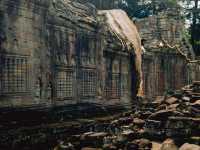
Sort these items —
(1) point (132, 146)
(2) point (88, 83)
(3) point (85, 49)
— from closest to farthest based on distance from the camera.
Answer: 1. (1) point (132, 146)
2. (3) point (85, 49)
3. (2) point (88, 83)

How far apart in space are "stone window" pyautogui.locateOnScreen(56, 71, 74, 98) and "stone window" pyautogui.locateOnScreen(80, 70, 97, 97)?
621 mm

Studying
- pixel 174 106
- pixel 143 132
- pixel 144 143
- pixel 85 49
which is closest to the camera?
pixel 144 143

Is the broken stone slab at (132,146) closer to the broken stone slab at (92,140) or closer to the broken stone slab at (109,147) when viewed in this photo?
the broken stone slab at (109,147)

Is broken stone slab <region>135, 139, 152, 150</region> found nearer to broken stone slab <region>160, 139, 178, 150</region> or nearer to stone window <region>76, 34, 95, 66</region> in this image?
broken stone slab <region>160, 139, 178, 150</region>

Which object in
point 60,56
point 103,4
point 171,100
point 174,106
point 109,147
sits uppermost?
point 103,4

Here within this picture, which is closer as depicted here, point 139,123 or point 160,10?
point 139,123

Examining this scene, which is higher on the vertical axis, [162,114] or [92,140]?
[162,114]

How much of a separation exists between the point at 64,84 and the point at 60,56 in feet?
2.89

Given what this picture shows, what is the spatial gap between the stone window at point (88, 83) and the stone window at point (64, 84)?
24.4 inches

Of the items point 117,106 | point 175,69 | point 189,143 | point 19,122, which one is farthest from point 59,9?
point 175,69

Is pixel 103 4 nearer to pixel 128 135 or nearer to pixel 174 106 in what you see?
pixel 174 106

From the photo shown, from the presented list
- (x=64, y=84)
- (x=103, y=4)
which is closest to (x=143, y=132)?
(x=64, y=84)

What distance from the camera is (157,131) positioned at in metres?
9.33

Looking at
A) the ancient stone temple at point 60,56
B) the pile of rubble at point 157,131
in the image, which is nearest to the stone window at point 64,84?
the ancient stone temple at point 60,56
